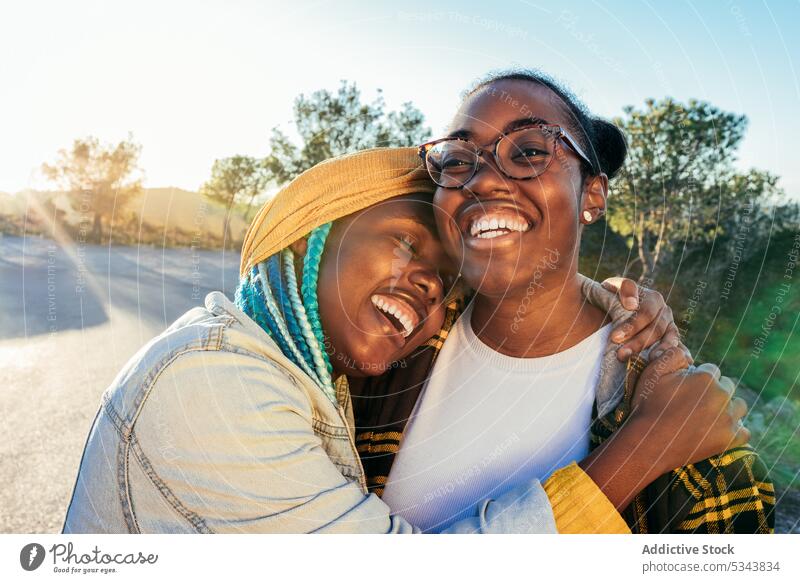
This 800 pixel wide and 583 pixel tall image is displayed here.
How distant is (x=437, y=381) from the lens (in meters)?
2.22

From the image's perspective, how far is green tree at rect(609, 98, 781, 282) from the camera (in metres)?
5.64

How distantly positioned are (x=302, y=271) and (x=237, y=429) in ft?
1.95

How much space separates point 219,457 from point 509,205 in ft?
3.41

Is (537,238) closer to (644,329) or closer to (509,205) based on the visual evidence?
(509,205)

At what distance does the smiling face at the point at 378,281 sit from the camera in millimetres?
1958

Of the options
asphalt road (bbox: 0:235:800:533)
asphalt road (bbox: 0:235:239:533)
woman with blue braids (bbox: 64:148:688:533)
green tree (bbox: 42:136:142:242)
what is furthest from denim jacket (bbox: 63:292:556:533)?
green tree (bbox: 42:136:142:242)

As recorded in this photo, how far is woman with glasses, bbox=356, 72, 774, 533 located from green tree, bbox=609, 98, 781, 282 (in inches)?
145

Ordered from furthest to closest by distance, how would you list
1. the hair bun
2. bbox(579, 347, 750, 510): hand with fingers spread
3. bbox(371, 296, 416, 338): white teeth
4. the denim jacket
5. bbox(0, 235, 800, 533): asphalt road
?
bbox(0, 235, 800, 533): asphalt road → the hair bun → bbox(371, 296, 416, 338): white teeth → bbox(579, 347, 750, 510): hand with fingers spread → the denim jacket

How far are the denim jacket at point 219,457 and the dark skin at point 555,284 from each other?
0.33 m

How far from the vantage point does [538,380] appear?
79.5 inches

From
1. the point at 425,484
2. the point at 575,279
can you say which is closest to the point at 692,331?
the point at 575,279

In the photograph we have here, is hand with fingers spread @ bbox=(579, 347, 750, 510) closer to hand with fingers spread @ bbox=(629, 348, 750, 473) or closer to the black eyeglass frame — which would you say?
hand with fingers spread @ bbox=(629, 348, 750, 473)

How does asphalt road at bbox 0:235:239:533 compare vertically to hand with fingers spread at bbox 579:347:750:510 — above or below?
below
